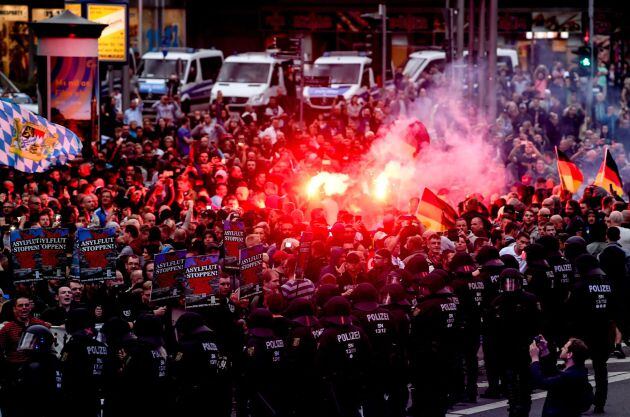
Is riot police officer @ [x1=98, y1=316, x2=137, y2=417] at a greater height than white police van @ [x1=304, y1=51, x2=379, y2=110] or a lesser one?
lesser

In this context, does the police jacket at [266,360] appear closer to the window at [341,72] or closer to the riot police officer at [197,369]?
the riot police officer at [197,369]

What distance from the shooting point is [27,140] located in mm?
17938

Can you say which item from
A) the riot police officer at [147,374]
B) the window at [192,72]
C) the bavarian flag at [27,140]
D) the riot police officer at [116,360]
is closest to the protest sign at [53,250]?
the riot police officer at [116,360]

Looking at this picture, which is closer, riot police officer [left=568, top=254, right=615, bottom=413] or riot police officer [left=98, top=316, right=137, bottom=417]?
riot police officer [left=98, top=316, right=137, bottom=417]

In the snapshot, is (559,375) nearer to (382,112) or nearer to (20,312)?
(20,312)

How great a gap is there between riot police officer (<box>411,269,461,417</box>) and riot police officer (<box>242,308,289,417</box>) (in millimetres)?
1707

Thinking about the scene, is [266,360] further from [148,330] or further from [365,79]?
[365,79]

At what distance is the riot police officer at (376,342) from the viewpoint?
41.7ft

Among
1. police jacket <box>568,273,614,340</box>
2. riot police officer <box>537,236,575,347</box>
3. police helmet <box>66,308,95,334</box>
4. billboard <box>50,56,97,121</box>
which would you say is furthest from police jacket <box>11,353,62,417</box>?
billboard <box>50,56,97,121</box>

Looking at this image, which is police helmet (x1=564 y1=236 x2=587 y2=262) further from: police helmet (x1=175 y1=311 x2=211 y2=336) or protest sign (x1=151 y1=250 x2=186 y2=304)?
police helmet (x1=175 y1=311 x2=211 y2=336)

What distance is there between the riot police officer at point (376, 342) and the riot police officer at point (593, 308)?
2.40 metres

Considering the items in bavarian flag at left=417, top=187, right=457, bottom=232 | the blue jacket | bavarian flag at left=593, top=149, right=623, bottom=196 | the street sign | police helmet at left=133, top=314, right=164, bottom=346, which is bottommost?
the blue jacket

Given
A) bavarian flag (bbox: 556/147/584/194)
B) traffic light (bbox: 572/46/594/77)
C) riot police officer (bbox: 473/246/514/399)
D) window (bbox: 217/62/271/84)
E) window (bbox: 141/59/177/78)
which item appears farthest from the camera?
window (bbox: 141/59/177/78)

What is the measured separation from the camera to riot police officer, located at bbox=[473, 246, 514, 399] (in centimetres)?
1510
